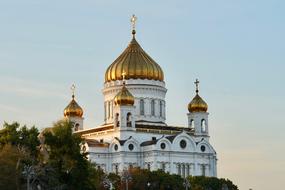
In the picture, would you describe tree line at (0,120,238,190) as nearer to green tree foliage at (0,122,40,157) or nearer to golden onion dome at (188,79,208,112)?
green tree foliage at (0,122,40,157)

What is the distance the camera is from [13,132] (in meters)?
58.0

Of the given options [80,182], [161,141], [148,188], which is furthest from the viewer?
[161,141]

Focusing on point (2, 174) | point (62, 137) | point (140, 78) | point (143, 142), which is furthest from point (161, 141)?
point (2, 174)

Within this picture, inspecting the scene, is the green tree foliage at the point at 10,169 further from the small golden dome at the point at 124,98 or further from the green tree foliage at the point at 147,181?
the small golden dome at the point at 124,98

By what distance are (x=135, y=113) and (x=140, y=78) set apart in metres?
3.75

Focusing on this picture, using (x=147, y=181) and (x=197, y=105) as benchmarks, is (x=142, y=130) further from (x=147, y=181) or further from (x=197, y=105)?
(x=147, y=181)

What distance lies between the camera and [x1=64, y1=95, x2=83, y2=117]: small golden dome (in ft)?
302

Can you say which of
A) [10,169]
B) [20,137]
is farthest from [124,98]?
[10,169]

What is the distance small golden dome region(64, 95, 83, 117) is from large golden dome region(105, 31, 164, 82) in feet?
20.1

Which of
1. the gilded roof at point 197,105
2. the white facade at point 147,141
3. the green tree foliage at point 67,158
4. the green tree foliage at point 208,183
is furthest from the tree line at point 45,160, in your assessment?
the gilded roof at point 197,105

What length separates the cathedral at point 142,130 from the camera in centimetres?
8181

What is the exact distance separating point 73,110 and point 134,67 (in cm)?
967

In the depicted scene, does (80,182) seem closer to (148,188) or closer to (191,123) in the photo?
(148,188)

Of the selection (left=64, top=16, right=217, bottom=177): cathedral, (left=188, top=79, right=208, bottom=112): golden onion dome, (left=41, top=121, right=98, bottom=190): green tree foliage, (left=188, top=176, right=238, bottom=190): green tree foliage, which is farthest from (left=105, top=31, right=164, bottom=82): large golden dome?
(left=41, top=121, right=98, bottom=190): green tree foliage
